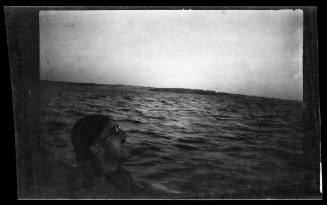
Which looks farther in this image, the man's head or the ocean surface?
the ocean surface

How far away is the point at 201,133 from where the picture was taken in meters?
3.36

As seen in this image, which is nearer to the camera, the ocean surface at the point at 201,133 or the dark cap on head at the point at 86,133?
the dark cap on head at the point at 86,133

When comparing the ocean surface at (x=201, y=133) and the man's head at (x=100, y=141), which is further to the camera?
the ocean surface at (x=201, y=133)

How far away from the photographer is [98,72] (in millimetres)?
3346

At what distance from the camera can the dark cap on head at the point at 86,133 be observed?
3.22m

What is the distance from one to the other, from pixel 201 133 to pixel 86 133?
3.63 feet

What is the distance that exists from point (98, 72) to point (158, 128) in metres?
0.80

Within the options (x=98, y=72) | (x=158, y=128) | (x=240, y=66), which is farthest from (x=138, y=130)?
(x=240, y=66)

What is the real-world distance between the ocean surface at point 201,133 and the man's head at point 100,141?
67 mm

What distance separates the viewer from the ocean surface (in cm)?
332

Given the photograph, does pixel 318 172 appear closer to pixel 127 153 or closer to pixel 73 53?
pixel 127 153

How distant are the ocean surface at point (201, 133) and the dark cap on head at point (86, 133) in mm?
58

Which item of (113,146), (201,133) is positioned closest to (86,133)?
(113,146)

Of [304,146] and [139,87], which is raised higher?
[139,87]
